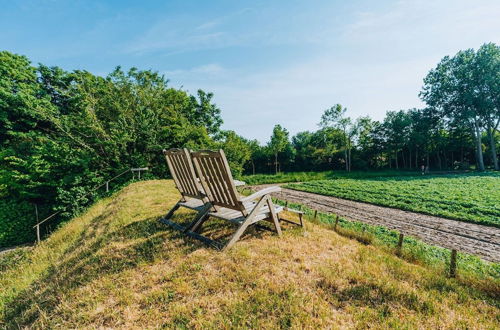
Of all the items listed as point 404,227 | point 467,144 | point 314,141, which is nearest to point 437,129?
point 467,144

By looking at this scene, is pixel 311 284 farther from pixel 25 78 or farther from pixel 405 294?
pixel 25 78

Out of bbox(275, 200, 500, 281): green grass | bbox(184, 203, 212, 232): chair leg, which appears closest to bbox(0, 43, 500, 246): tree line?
bbox(184, 203, 212, 232): chair leg

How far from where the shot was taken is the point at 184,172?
408cm

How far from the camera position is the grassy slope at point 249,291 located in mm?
2027

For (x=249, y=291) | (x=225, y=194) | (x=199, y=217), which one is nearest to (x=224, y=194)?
(x=225, y=194)

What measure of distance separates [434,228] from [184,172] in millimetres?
10221

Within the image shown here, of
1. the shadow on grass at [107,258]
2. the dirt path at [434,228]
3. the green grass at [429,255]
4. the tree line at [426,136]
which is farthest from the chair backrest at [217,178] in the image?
the tree line at [426,136]

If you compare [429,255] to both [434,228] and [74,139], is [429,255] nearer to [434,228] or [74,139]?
[434,228]

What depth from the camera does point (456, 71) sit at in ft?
106

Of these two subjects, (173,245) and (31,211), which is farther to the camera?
(31,211)

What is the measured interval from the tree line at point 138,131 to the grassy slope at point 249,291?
1193 centimetres

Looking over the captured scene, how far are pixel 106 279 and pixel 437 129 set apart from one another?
51.4m

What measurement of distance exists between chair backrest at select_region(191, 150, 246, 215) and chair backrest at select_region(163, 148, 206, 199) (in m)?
0.25

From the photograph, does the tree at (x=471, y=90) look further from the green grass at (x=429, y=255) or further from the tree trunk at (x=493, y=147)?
the green grass at (x=429, y=255)
